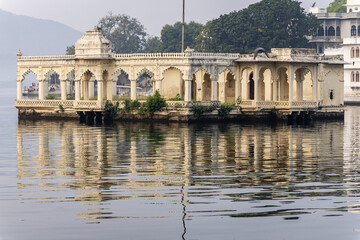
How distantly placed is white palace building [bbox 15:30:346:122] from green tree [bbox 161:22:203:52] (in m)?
68.2

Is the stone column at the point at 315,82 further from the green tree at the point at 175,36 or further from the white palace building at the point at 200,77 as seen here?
the green tree at the point at 175,36

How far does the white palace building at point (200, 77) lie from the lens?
218 feet

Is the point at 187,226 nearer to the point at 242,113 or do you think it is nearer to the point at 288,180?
the point at 288,180

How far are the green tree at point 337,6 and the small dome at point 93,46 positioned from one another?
10257 cm

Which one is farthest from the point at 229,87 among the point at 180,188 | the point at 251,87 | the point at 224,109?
the point at 180,188

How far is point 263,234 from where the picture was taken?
792 inches

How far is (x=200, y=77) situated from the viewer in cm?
7300

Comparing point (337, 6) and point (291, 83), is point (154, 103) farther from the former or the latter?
point (337, 6)

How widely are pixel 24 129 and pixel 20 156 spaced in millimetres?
21047

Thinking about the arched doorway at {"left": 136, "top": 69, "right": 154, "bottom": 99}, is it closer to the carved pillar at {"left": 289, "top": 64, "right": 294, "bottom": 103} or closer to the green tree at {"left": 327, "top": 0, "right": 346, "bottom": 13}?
the carved pillar at {"left": 289, "top": 64, "right": 294, "bottom": 103}

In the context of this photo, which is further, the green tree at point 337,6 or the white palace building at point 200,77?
the green tree at point 337,6

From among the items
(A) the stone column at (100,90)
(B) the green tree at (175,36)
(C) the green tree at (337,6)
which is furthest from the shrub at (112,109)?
(C) the green tree at (337,6)

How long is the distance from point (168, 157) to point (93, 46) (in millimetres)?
32413

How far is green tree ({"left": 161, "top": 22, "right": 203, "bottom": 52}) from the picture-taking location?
474ft
